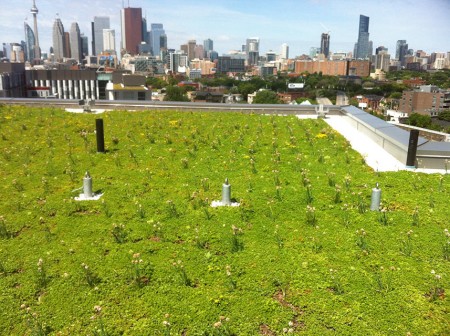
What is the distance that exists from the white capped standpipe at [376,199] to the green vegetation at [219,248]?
220 mm

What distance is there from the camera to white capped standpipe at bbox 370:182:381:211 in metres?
8.08

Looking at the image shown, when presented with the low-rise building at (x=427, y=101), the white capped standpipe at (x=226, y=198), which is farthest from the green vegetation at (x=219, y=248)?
the low-rise building at (x=427, y=101)

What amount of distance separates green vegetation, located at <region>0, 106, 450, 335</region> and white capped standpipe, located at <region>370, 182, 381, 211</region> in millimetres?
220

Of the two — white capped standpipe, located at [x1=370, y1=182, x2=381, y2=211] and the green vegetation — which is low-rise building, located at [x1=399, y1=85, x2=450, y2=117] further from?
white capped standpipe, located at [x1=370, y1=182, x2=381, y2=211]

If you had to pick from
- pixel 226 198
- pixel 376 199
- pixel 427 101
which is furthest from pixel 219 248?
pixel 427 101

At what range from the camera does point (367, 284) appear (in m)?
5.70

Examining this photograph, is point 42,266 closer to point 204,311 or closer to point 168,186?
point 204,311

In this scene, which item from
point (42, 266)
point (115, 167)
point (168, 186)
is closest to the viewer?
point (42, 266)

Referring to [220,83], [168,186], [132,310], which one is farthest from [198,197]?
[220,83]

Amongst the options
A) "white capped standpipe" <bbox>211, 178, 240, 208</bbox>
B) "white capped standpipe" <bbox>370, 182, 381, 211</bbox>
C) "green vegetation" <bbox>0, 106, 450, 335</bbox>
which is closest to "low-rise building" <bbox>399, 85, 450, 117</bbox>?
"green vegetation" <bbox>0, 106, 450, 335</bbox>

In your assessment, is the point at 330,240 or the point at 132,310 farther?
the point at 330,240

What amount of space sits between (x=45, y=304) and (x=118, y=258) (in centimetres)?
134

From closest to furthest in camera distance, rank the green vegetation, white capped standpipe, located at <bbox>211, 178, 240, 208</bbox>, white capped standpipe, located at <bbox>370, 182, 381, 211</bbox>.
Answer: the green vegetation → white capped standpipe, located at <bbox>370, 182, 381, 211</bbox> → white capped standpipe, located at <bbox>211, 178, 240, 208</bbox>

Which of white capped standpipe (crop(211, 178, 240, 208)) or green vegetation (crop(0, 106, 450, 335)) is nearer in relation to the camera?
green vegetation (crop(0, 106, 450, 335))
